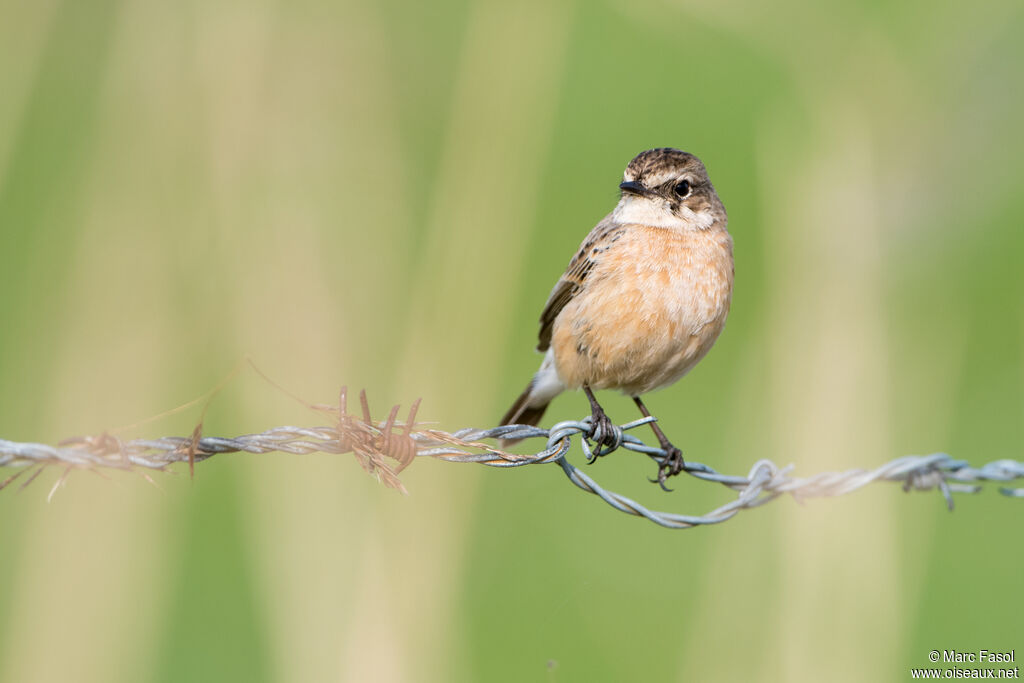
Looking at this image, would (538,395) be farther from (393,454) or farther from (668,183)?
(393,454)

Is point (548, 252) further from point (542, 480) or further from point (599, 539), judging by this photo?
point (599, 539)

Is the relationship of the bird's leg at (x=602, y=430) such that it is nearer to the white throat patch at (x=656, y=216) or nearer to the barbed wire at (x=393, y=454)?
the barbed wire at (x=393, y=454)

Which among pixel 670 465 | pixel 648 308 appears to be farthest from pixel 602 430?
pixel 670 465

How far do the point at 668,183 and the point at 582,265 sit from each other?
0.55 meters

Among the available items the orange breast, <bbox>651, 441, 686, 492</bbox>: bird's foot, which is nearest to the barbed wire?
the orange breast

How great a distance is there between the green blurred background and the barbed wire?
851mm

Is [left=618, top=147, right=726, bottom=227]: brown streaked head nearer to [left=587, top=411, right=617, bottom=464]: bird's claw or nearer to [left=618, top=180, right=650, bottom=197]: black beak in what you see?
[left=618, top=180, right=650, bottom=197]: black beak

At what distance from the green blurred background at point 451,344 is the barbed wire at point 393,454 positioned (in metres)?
0.85

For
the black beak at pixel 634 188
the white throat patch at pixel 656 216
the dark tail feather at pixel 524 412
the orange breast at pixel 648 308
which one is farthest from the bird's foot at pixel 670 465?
the black beak at pixel 634 188

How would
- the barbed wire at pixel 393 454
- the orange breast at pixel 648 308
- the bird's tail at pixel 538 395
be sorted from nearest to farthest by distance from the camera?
the barbed wire at pixel 393 454 < the orange breast at pixel 648 308 < the bird's tail at pixel 538 395

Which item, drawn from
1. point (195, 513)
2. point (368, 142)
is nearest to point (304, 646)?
point (195, 513)

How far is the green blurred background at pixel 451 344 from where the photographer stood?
14.5 ft

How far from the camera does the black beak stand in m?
4.84

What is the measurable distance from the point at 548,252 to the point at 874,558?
4099mm
